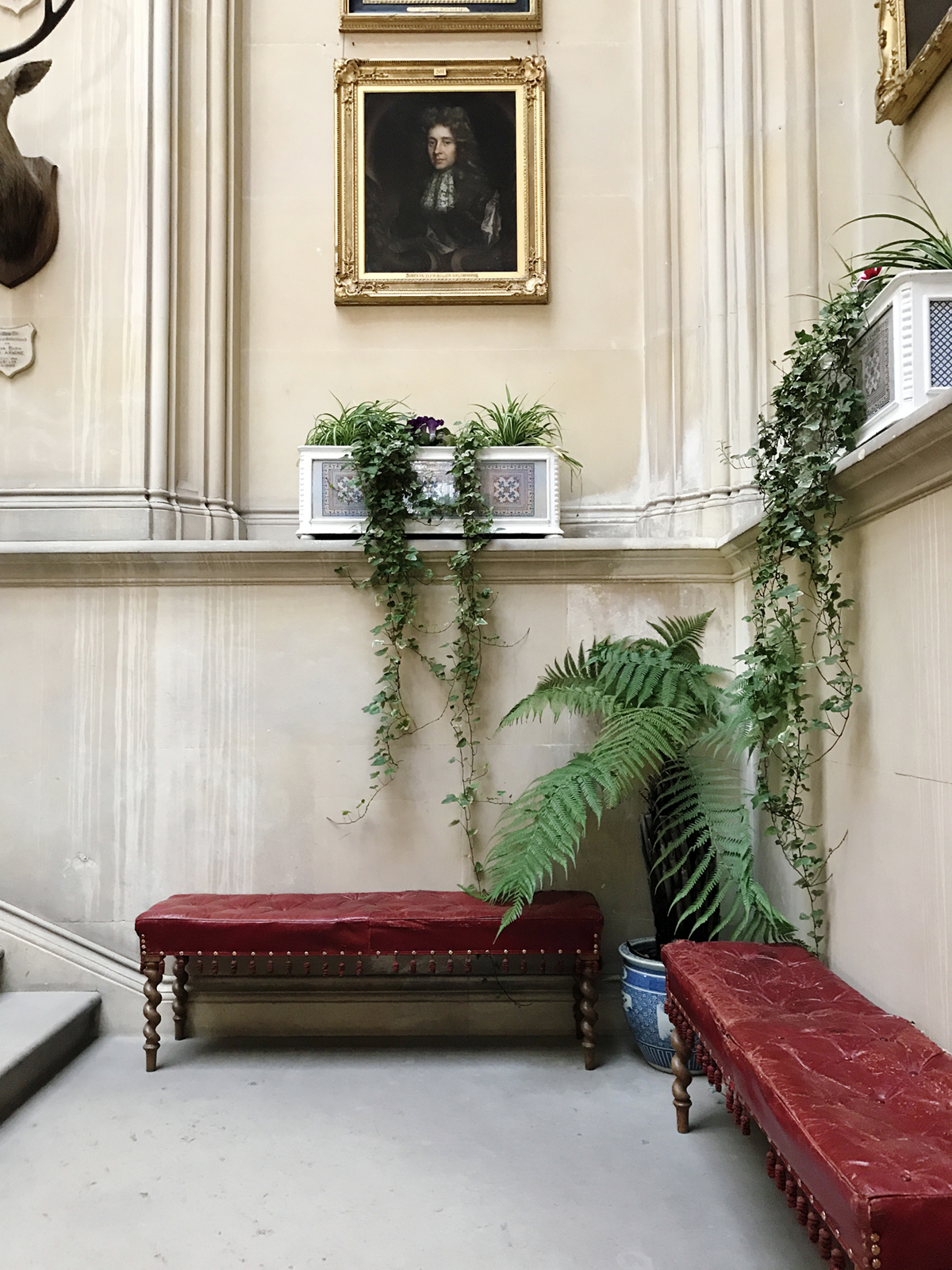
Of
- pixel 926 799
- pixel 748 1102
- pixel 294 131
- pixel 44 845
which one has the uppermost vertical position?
pixel 294 131

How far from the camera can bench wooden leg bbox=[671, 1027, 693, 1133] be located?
8.99ft

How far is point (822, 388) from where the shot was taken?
269cm

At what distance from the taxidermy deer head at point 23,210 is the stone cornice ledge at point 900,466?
11.6ft

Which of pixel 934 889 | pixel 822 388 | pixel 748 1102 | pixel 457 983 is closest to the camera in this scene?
pixel 748 1102

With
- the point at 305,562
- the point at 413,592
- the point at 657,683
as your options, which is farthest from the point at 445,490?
the point at 657,683

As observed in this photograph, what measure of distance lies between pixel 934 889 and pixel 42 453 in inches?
151

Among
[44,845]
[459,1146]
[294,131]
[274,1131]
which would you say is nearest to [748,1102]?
[459,1146]

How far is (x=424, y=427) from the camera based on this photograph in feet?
13.0

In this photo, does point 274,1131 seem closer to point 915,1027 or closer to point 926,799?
point 915,1027

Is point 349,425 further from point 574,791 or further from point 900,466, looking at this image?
point 900,466

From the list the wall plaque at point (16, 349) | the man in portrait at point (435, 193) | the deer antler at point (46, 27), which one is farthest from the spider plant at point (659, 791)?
the deer antler at point (46, 27)

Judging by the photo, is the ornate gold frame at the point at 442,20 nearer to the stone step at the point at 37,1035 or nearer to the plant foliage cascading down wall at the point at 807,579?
the plant foliage cascading down wall at the point at 807,579

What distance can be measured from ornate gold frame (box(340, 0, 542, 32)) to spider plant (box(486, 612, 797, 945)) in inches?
120

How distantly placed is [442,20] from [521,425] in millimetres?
2112
